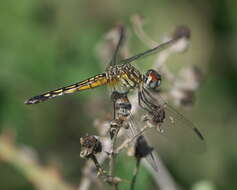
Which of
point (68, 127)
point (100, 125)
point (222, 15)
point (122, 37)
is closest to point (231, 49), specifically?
point (222, 15)

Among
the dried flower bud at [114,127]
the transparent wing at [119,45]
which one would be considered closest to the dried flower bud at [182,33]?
the transparent wing at [119,45]

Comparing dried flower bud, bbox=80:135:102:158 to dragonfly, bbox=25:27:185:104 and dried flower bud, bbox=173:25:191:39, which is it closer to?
dragonfly, bbox=25:27:185:104

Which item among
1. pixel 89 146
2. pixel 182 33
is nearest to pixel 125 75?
pixel 182 33

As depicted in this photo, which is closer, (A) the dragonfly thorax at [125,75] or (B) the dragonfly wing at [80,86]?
(A) the dragonfly thorax at [125,75]

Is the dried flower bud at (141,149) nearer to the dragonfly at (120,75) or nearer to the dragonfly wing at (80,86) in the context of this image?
the dragonfly at (120,75)

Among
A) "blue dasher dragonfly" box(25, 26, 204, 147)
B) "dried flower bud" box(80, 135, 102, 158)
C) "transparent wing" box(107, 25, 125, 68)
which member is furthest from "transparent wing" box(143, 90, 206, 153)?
"transparent wing" box(107, 25, 125, 68)

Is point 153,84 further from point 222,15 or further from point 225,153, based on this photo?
point 222,15

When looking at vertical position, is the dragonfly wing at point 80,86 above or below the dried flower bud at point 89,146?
above
